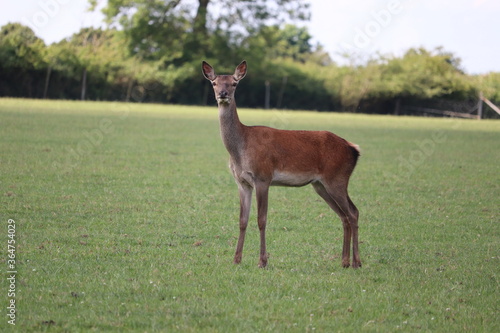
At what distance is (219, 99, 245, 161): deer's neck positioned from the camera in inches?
320

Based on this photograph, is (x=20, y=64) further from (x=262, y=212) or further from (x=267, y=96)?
(x=262, y=212)

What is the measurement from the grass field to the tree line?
99.9 ft

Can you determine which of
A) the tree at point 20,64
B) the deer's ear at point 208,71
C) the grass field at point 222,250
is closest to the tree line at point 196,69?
the tree at point 20,64

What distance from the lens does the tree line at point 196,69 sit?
47500 mm

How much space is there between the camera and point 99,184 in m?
13.4

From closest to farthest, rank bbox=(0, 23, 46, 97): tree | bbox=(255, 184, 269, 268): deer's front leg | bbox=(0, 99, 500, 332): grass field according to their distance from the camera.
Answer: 1. bbox=(0, 99, 500, 332): grass field
2. bbox=(255, 184, 269, 268): deer's front leg
3. bbox=(0, 23, 46, 97): tree

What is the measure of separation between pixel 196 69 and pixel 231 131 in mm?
45753

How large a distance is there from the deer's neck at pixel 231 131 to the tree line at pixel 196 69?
131 ft

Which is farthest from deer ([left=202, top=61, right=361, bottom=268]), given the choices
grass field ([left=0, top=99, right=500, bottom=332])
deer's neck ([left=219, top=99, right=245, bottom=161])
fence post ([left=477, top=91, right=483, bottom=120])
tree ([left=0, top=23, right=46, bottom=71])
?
fence post ([left=477, top=91, right=483, bottom=120])

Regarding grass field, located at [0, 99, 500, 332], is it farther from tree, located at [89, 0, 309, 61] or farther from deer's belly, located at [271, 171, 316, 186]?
tree, located at [89, 0, 309, 61]

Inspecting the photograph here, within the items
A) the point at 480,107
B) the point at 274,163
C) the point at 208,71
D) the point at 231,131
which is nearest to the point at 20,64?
the point at 480,107

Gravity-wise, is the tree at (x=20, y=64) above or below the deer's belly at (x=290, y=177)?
above

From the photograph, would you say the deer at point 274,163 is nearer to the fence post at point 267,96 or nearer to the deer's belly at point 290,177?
the deer's belly at point 290,177

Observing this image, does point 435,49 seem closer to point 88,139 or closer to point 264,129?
point 88,139
